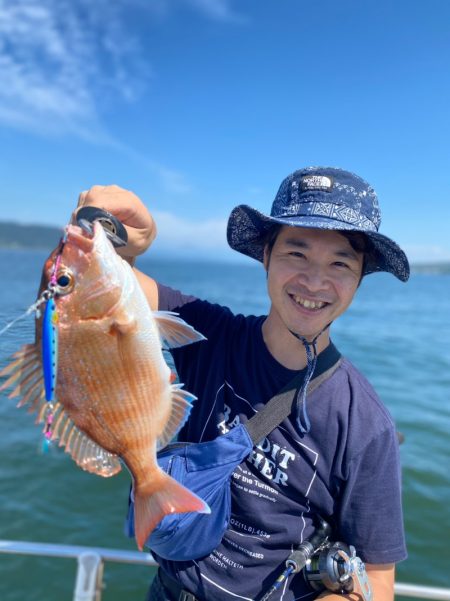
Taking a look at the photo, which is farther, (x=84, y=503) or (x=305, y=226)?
(x=84, y=503)

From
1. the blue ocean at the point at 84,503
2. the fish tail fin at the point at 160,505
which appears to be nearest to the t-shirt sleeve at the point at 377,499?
the fish tail fin at the point at 160,505

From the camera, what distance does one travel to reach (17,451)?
7.42 metres

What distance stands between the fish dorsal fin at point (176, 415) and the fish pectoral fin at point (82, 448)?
0.22m

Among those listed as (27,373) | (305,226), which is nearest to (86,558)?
(27,373)

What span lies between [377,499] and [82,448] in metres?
1.43

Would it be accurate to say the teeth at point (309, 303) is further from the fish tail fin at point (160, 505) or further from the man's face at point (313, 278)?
the fish tail fin at point (160, 505)

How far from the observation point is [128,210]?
2.22m

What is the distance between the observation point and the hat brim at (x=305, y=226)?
2.18m

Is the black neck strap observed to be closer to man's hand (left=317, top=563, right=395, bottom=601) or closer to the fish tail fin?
the fish tail fin

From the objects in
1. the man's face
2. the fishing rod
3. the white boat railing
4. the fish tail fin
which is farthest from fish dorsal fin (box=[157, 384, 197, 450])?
the white boat railing

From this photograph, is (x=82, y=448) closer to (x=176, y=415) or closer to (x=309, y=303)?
(x=176, y=415)

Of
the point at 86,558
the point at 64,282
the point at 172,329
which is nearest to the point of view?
the point at 64,282

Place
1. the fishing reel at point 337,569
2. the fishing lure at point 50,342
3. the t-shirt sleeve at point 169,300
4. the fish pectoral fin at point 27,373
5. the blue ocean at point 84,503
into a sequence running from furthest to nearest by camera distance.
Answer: the blue ocean at point 84,503
the t-shirt sleeve at point 169,300
the fishing reel at point 337,569
the fish pectoral fin at point 27,373
the fishing lure at point 50,342

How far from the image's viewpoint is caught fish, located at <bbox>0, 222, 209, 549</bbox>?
174 centimetres
